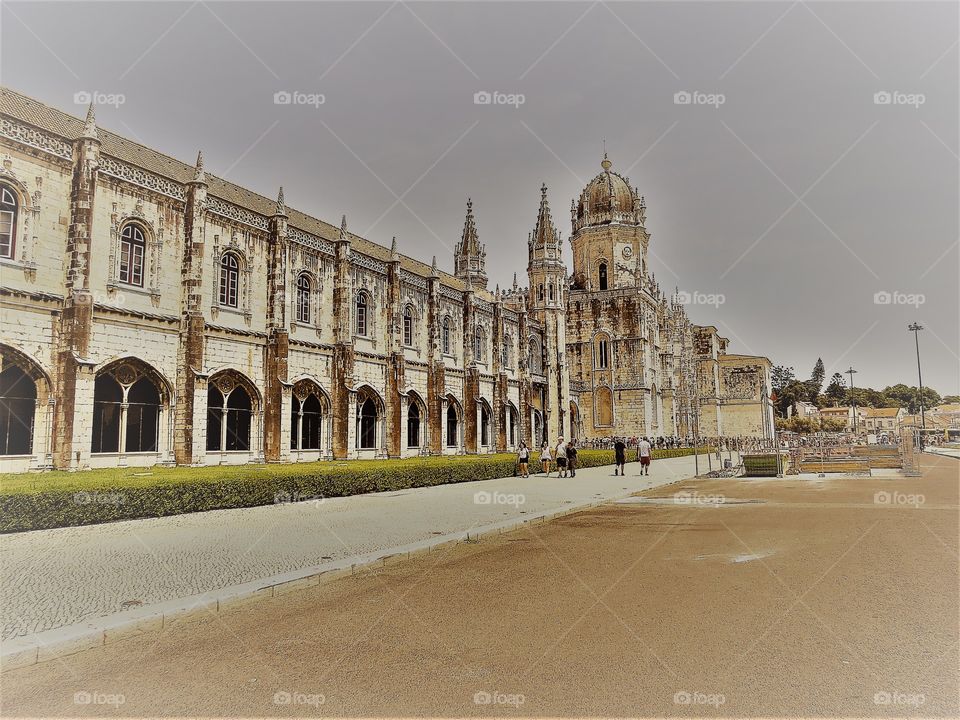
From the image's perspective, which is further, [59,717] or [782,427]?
[782,427]

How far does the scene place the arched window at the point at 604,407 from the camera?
58.0 m

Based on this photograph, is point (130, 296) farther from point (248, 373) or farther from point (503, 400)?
point (503, 400)

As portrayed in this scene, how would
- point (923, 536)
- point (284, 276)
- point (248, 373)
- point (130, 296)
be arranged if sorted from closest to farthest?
point (923, 536) → point (130, 296) → point (248, 373) → point (284, 276)

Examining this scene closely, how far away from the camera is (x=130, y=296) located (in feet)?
65.8

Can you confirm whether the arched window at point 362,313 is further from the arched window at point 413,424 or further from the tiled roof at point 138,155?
the arched window at point 413,424

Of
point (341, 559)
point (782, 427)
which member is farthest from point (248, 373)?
point (782, 427)

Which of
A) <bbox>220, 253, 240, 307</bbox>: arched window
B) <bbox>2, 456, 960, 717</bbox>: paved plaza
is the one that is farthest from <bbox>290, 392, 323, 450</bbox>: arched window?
<bbox>2, 456, 960, 717</bbox>: paved plaza

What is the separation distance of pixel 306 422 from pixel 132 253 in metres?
9.49

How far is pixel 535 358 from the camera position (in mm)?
49562

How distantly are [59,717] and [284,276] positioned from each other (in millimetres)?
22272

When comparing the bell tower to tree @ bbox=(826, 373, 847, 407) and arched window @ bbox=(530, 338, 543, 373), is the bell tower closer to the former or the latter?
arched window @ bbox=(530, 338, 543, 373)

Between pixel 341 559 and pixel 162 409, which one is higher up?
pixel 162 409

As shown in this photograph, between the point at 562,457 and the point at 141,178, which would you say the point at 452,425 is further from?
the point at 141,178

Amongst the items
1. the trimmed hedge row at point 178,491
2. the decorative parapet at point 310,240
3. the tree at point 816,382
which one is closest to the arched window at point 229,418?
the trimmed hedge row at point 178,491
